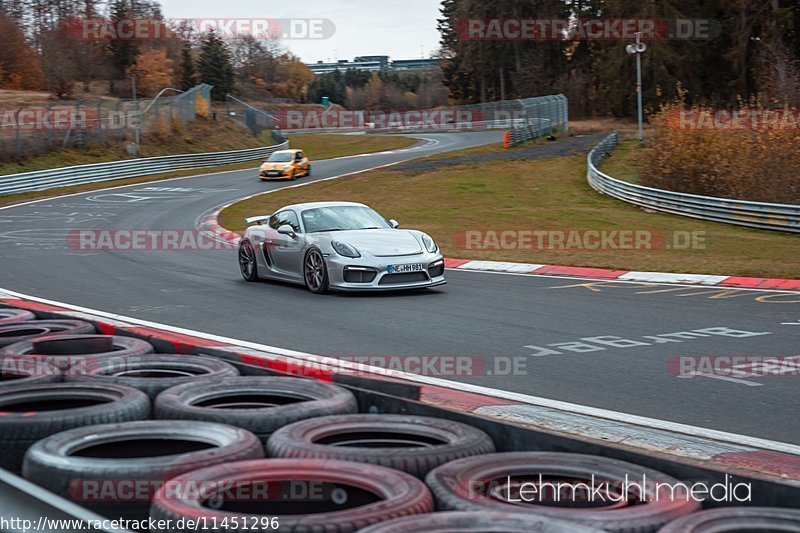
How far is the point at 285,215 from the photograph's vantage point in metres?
15.0

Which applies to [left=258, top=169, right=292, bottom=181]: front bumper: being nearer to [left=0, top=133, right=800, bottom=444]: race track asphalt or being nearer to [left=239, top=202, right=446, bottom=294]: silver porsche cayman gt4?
[left=0, top=133, right=800, bottom=444]: race track asphalt

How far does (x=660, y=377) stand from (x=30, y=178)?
120 feet

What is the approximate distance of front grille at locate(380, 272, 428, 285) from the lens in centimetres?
1343

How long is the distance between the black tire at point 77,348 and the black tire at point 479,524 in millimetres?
3689

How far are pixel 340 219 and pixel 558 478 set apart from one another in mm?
11102

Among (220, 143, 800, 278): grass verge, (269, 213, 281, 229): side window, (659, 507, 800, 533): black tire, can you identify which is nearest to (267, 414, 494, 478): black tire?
(659, 507, 800, 533): black tire

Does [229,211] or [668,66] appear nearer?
[229,211]

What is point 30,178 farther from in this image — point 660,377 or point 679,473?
point 679,473

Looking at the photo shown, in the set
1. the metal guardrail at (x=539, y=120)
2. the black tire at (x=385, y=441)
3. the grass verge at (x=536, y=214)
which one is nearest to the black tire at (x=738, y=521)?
the black tire at (x=385, y=441)

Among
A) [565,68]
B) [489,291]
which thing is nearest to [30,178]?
[489,291]

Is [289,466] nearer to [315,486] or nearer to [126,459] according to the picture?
[315,486]

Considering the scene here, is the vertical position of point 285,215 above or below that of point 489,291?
above

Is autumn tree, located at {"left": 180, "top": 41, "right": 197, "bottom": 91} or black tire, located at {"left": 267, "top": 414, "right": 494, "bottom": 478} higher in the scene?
autumn tree, located at {"left": 180, "top": 41, "right": 197, "bottom": 91}

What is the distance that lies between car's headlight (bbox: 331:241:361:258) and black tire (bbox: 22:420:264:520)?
901cm
